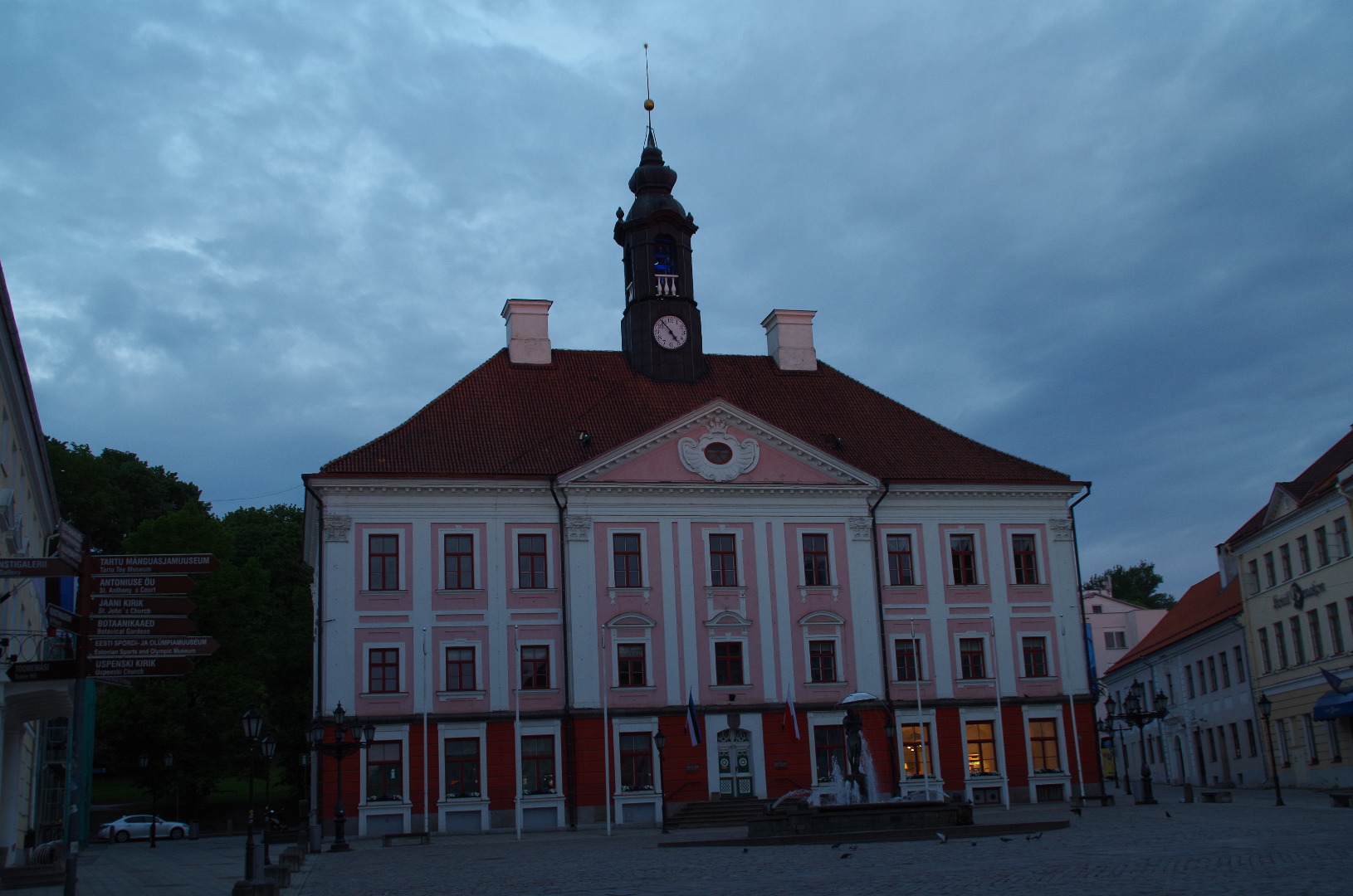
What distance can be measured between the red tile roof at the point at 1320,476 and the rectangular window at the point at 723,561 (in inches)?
754

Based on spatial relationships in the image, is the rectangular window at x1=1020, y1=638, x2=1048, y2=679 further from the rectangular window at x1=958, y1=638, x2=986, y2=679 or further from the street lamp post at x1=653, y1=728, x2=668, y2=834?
the street lamp post at x1=653, y1=728, x2=668, y2=834

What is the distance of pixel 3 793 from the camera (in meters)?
25.1

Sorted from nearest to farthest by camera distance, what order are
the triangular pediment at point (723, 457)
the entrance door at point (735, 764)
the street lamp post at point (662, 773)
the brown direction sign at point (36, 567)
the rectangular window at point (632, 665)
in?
the brown direction sign at point (36, 567)
the street lamp post at point (662, 773)
the entrance door at point (735, 764)
the rectangular window at point (632, 665)
the triangular pediment at point (723, 457)

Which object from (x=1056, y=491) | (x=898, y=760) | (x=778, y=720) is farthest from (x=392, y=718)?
(x=1056, y=491)

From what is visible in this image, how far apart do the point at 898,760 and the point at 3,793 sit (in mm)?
25637

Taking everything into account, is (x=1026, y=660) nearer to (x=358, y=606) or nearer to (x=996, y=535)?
(x=996, y=535)

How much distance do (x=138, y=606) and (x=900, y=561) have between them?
32.9 meters

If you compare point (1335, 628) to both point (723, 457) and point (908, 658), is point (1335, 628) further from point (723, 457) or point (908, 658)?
point (723, 457)

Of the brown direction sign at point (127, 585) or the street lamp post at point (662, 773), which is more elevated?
the brown direction sign at point (127, 585)

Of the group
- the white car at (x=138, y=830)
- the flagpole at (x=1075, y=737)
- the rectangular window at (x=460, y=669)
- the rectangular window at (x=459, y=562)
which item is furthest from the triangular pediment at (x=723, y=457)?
the white car at (x=138, y=830)

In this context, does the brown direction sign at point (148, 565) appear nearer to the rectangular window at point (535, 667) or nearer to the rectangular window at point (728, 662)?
the rectangular window at point (535, 667)

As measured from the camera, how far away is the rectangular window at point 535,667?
3922 centimetres

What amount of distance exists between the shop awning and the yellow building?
0.04 metres

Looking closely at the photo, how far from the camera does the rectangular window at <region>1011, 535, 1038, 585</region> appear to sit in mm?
43781
